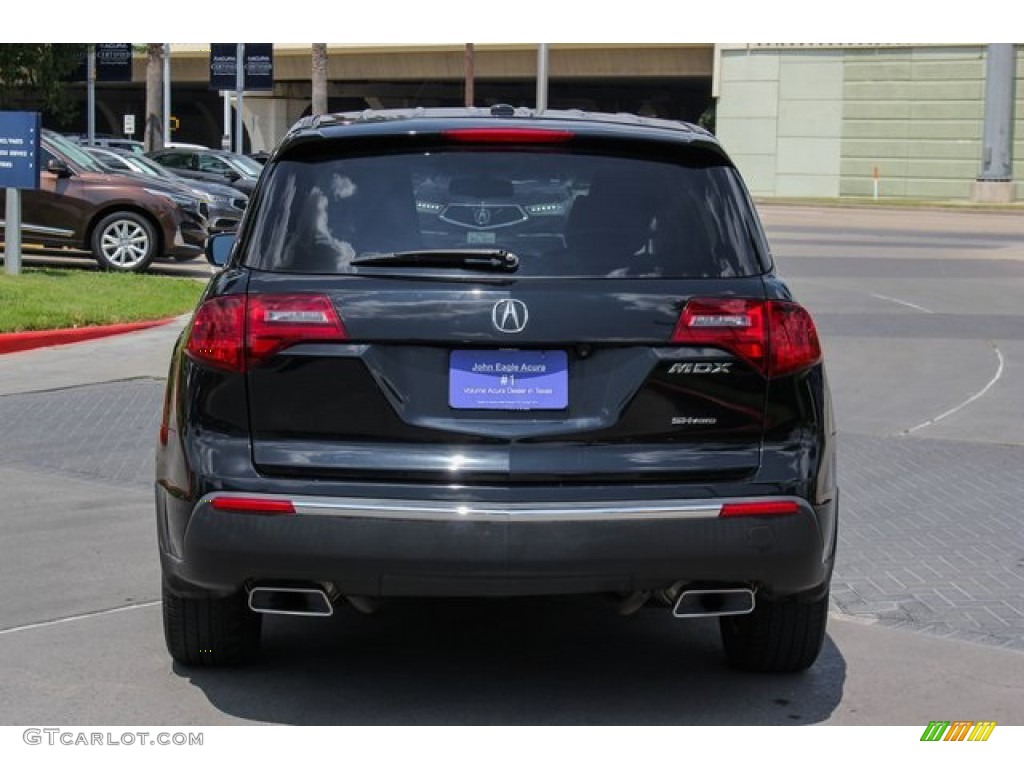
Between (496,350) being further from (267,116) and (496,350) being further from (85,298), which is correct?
(267,116)

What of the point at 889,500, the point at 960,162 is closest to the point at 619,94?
the point at 960,162

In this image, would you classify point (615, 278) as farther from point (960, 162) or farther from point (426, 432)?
point (960, 162)

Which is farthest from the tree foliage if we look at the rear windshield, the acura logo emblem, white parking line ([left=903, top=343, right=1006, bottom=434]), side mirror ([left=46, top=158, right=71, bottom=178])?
the acura logo emblem

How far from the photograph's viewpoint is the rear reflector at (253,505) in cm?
479

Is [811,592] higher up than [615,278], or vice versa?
[615,278]

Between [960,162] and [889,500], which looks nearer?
[889,500]

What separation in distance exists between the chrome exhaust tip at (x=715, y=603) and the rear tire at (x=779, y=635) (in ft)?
1.27

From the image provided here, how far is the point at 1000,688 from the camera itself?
564 centimetres

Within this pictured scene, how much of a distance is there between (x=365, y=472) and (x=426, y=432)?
201 mm

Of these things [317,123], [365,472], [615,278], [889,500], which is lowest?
[889,500]

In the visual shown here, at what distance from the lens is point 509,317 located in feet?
15.9

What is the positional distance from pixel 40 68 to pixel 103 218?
76.3 inches
